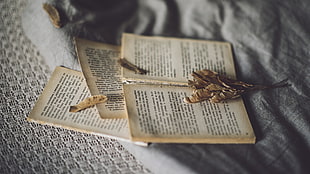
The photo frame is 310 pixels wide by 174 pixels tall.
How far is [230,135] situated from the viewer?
2.15 ft

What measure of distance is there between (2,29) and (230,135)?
0.70 m

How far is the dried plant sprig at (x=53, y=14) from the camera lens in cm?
83

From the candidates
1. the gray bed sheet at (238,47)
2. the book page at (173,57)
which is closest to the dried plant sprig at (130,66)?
the book page at (173,57)

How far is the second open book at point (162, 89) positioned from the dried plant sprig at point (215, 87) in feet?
0.05

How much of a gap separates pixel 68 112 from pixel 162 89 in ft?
0.71

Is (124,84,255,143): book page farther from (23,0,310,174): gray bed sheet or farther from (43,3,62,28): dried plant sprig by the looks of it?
(43,3,62,28): dried plant sprig

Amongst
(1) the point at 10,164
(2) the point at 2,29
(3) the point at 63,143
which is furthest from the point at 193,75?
(2) the point at 2,29

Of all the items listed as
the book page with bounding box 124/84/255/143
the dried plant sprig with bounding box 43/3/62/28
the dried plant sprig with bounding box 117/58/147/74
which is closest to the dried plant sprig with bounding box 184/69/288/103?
the book page with bounding box 124/84/255/143

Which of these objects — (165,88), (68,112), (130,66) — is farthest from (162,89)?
(68,112)

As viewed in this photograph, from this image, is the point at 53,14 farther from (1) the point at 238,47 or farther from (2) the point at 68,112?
(1) the point at 238,47

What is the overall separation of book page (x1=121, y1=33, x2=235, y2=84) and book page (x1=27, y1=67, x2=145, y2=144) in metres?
0.12

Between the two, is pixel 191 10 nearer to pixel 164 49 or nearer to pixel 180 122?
pixel 164 49

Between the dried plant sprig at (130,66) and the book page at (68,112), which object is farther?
the dried plant sprig at (130,66)

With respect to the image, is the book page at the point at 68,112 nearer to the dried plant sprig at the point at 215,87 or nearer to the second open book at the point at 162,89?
the second open book at the point at 162,89
